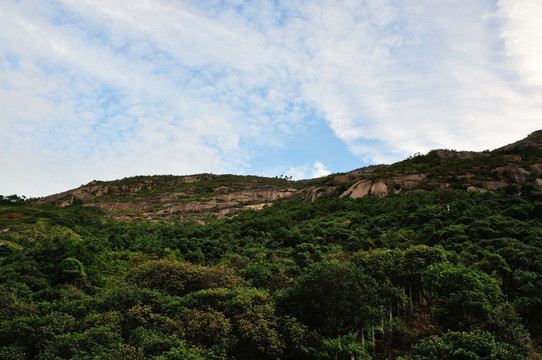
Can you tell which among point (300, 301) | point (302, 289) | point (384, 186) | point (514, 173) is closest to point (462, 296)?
point (302, 289)

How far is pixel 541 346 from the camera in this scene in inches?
861

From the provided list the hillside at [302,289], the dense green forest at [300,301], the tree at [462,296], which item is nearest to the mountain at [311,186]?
the hillside at [302,289]

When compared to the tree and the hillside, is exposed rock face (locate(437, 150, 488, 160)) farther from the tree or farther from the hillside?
the tree

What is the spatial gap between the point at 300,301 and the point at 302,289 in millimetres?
742

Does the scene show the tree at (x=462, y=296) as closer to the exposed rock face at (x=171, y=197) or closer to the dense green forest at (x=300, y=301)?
the dense green forest at (x=300, y=301)

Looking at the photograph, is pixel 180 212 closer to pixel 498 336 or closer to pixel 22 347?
pixel 22 347

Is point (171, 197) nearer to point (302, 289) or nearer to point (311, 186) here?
point (311, 186)

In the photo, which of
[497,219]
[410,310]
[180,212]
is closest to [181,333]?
[410,310]

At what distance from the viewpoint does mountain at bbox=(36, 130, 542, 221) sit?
66438mm

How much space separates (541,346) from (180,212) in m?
83.2

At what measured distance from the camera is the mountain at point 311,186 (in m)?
66.4

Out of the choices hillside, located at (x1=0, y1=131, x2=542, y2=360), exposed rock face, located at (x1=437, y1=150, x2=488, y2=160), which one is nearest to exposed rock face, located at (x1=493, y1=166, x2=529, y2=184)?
hillside, located at (x1=0, y1=131, x2=542, y2=360)

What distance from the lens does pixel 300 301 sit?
79.9 feet

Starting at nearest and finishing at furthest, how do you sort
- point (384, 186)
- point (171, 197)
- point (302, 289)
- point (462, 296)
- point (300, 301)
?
point (462, 296), point (300, 301), point (302, 289), point (384, 186), point (171, 197)
